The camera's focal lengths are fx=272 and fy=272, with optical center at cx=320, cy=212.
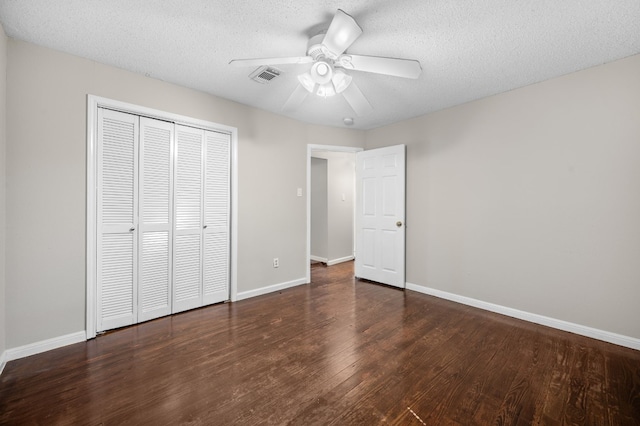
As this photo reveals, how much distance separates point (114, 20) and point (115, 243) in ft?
5.97

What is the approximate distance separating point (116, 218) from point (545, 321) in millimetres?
4294

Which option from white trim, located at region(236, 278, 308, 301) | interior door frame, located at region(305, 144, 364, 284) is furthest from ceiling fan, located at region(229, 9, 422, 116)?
white trim, located at region(236, 278, 308, 301)

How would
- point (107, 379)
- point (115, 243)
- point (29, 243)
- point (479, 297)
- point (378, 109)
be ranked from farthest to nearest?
1. point (378, 109)
2. point (479, 297)
3. point (115, 243)
4. point (29, 243)
5. point (107, 379)

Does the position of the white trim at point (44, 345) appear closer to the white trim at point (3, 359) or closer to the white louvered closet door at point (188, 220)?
the white trim at point (3, 359)

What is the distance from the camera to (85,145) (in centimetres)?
236

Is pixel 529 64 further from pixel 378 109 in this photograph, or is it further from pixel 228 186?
pixel 228 186

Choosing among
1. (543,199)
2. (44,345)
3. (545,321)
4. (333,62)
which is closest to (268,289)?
(44,345)

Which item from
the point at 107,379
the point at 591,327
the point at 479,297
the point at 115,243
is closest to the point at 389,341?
the point at 479,297

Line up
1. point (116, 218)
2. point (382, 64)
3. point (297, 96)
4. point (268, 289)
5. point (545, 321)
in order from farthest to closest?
point (268, 289) → point (545, 321) → point (116, 218) → point (297, 96) → point (382, 64)

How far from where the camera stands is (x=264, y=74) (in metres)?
2.57

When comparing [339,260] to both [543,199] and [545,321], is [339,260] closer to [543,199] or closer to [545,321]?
[545,321]

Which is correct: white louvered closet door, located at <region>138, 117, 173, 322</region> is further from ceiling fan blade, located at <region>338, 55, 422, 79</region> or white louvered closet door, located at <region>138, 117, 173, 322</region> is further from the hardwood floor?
ceiling fan blade, located at <region>338, 55, 422, 79</region>

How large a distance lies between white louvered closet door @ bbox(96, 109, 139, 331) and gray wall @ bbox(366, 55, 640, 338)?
342 centimetres

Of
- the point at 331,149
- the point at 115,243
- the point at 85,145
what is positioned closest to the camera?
the point at 85,145
